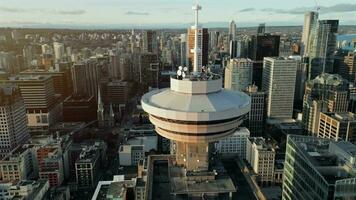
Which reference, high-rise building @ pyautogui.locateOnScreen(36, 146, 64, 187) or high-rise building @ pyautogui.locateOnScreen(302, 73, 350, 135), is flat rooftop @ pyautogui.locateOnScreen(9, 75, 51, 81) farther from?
high-rise building @ pyautogui.locateOnScreen(302, 73, 350, 135)

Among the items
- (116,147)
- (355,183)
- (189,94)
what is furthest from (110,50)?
(355,183)

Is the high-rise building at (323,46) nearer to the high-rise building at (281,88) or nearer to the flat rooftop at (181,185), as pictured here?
the high-rise building at (281,88)

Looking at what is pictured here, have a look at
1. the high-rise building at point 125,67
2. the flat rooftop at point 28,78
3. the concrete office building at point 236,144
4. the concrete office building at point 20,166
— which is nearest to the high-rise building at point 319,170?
the concrete office building at point 236,144

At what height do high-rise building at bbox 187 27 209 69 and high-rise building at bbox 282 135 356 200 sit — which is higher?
high-rise building at bbox 187 27 209 69

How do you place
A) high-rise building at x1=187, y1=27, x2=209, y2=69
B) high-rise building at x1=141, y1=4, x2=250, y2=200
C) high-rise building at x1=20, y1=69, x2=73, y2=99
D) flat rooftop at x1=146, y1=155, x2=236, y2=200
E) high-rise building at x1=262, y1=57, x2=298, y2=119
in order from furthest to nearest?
high-rise building at x1=20, y1=69, x2=73, y2=99, high-rise building at x1=262, y1=57, x2=298, y2=119, high-rise building at x1=187, y1=27, x2=209, y2=69, flat rooftop at x1=146, y1=155, x2=236, y2=200, high-rise building at x1=141, y1=4, x2=250, y2=200

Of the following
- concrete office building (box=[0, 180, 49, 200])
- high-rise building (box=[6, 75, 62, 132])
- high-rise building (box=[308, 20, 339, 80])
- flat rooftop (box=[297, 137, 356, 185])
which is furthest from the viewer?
high-rise building (box=[308, 20, 339, 80])

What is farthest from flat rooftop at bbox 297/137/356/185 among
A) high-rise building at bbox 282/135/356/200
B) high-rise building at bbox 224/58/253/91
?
high-rise building at bbox 224/58/253/91
